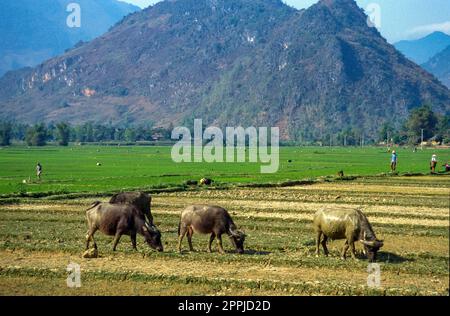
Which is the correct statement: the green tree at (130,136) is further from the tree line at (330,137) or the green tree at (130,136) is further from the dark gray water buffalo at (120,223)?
the dark gray water buffalo at (120,223)

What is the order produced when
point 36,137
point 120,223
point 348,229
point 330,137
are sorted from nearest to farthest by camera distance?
point 348,229, point 120,223, point 36,137, point 330,137

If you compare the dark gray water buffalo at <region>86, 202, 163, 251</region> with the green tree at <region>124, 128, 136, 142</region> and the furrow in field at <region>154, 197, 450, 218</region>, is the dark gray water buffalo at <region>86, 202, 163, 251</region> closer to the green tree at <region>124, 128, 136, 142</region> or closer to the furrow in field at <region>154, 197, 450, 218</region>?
the furrow in field at <region>154, 197, 450, 218</region>

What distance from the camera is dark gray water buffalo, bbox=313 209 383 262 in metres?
13.7

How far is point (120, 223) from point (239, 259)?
10.0 feet

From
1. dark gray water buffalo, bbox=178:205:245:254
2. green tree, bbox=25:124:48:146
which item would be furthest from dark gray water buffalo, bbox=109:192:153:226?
green tree, bbox=25:124:48:146

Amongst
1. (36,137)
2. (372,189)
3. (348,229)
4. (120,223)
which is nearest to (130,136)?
(36,137)

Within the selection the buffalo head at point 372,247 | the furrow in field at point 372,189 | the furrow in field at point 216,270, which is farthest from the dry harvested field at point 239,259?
the furrow in field at point 372,189

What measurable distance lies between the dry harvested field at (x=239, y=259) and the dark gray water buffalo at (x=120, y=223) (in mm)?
418

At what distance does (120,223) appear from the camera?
14.7 meters

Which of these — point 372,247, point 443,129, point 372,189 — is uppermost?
point 443,129

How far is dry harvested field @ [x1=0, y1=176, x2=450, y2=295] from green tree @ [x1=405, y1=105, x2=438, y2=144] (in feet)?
354

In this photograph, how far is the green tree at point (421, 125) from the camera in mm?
126875

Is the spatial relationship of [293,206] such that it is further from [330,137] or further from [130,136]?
[130,136]
